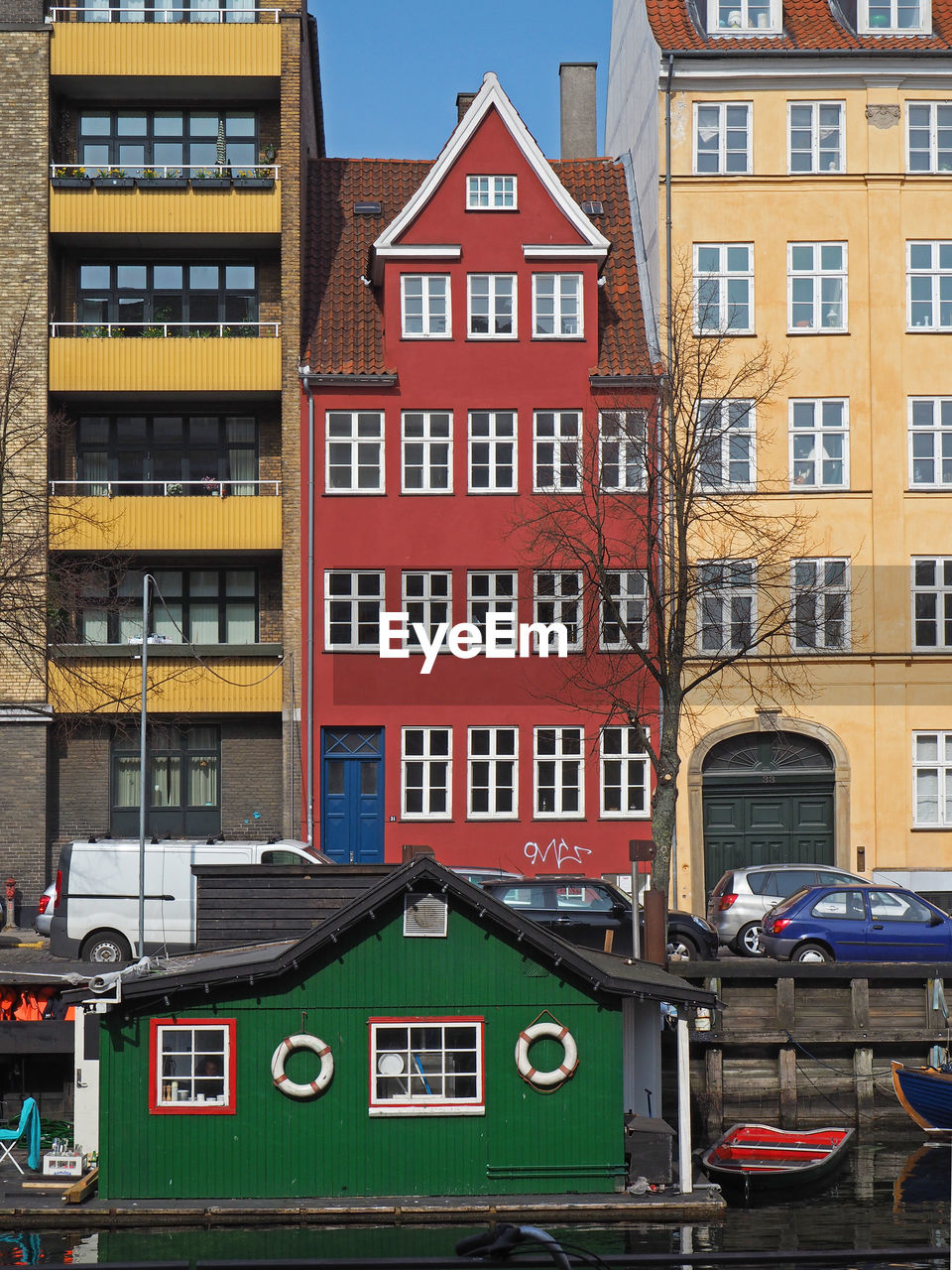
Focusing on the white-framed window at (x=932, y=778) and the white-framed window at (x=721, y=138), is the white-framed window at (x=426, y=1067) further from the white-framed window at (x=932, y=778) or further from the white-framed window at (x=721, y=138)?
the white-framed window at (x=721, y=138)

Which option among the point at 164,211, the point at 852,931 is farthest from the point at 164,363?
the point at 852,931

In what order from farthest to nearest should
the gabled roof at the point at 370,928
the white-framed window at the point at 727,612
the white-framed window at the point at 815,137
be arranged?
1. the white-framed window at the point at 815,137
2. the white-framed window at the point at 727,612
3. the gabled roof at the point at 370,928

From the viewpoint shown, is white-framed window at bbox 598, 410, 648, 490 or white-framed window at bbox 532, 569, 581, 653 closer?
white-framed window at bbox 598, 410, 648, 490

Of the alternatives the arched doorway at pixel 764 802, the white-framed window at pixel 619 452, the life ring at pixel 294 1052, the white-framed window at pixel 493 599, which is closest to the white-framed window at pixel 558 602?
the white-framed window at pixel 493 599

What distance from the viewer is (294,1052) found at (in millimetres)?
21094

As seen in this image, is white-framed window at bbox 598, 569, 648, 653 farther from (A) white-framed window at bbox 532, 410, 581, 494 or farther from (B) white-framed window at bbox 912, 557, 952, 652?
(B) white-framed window at bbox 912, 557, 952, 652

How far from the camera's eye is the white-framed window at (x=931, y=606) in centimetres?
3800

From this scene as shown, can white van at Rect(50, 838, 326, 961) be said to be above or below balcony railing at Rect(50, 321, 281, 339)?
below

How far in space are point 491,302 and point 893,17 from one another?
42.4 ft

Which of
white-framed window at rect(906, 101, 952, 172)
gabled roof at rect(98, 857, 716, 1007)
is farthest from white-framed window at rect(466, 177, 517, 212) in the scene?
gabled roof at rect(98, 857, 716, 1007)

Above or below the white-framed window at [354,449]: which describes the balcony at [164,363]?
above

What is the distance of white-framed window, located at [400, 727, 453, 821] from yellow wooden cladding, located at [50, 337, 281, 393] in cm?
913

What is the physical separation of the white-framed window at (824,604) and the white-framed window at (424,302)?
10453 mm

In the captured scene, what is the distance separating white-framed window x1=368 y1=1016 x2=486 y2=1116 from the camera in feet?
68.7
